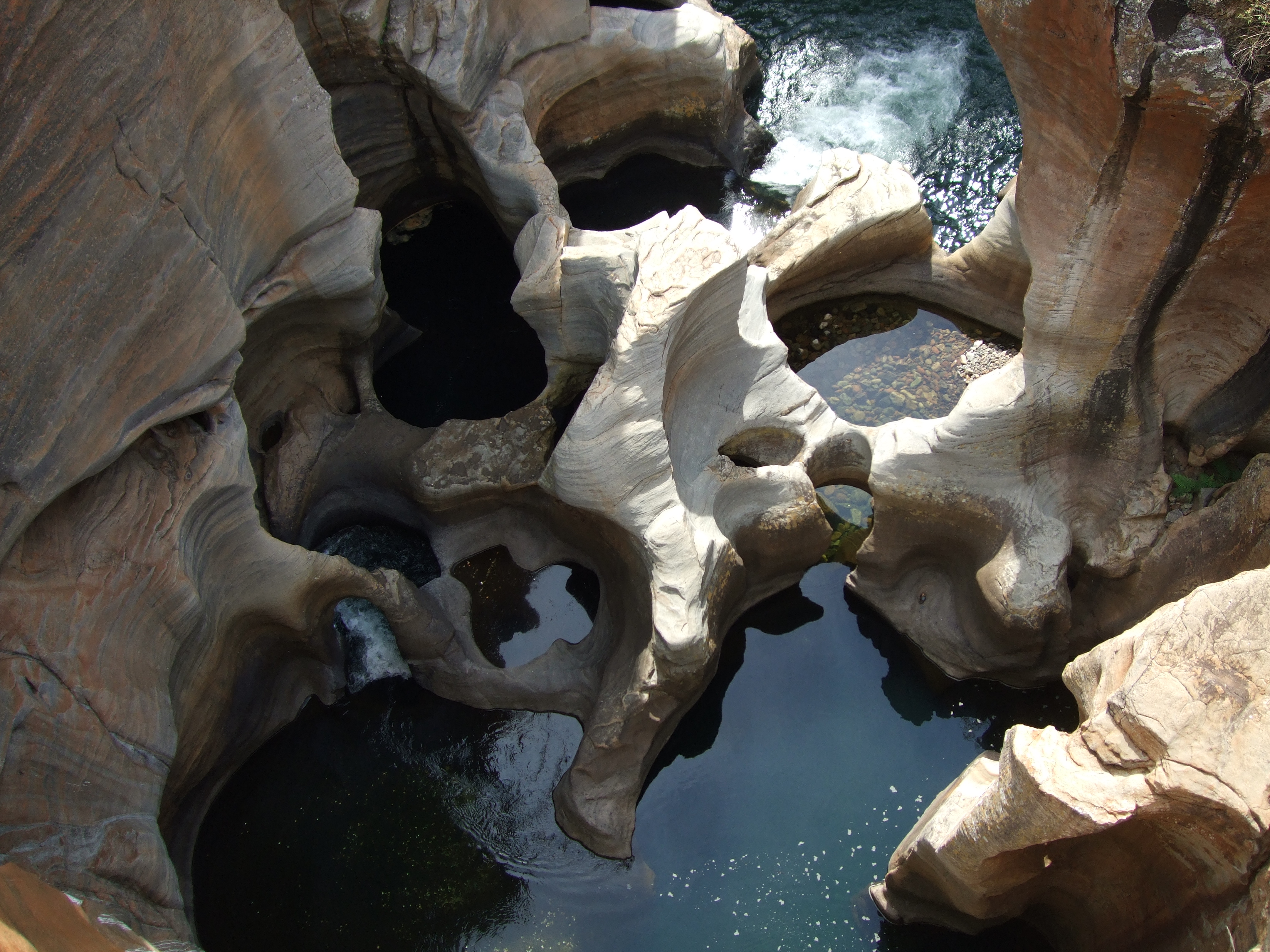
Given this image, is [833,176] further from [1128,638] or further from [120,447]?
[120,447]

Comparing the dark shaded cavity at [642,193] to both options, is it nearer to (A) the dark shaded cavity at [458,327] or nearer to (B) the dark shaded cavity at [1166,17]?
(A) the dark shaded cavity at [458,327]

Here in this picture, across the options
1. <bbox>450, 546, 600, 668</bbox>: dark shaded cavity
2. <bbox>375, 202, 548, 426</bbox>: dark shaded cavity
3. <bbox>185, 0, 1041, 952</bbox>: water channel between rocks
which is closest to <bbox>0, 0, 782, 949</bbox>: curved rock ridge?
<bbox>450, 546, 600, 668</bbox>: dark shaded cavity

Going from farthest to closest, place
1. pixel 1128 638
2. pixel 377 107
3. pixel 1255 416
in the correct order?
pixel 377 107 < pixel 1255 416 < pixel 1128 638

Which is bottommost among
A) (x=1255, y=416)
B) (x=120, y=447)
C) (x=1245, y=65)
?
(x=1255, y=416)

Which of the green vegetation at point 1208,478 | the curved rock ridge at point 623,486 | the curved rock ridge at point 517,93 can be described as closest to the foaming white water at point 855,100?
the curved rock ridge at point 517,93

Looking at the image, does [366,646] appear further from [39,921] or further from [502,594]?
[39,921]

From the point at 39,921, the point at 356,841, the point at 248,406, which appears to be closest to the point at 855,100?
the point at 248,406

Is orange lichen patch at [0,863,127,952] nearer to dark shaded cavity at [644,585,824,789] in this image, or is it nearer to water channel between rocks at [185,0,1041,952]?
water channel between rocks at [185,0,1041,952]

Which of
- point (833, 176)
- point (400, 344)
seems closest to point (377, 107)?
point (400, 344)
